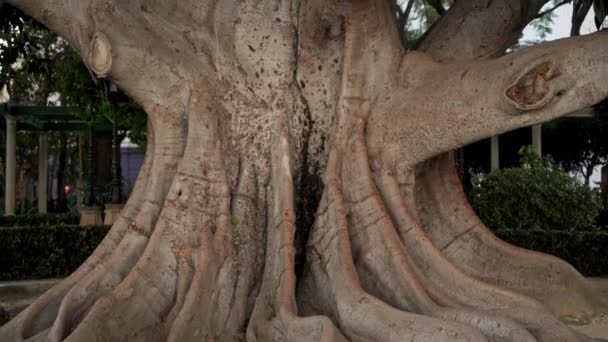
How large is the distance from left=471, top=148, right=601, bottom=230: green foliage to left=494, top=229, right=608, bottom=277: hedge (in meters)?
1.74

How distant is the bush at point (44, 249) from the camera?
35.2ft

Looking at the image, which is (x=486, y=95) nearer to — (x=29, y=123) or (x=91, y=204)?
(x=91, y=204)

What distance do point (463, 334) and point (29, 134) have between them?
27.6m

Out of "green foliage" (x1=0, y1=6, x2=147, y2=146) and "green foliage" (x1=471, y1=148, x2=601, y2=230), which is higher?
"green foliage" (x1=0, y1=6, x2=147, y2=146)

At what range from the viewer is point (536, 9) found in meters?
6.25

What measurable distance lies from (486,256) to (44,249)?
23.4 ft

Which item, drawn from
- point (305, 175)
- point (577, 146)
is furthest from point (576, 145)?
point (305, 175)

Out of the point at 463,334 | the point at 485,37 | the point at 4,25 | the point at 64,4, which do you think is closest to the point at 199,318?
the point at 463,334

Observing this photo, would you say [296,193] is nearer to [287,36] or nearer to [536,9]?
[287,36]

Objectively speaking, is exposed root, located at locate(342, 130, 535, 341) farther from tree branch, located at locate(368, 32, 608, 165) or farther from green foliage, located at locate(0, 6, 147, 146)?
green foliage, located at locate(0, 6, 147, 146)

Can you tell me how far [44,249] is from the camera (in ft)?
35.7

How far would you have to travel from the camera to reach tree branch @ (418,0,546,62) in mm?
5957

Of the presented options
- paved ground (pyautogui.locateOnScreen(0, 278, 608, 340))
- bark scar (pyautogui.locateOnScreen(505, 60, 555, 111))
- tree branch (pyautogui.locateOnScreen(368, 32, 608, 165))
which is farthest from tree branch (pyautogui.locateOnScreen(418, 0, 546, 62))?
paved ground (pyautogui.locateOnScreen(0, 278, 608, 340))

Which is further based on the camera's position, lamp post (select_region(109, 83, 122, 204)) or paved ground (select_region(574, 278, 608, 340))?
lamp post (select_region(109, 83, 122, 204))
